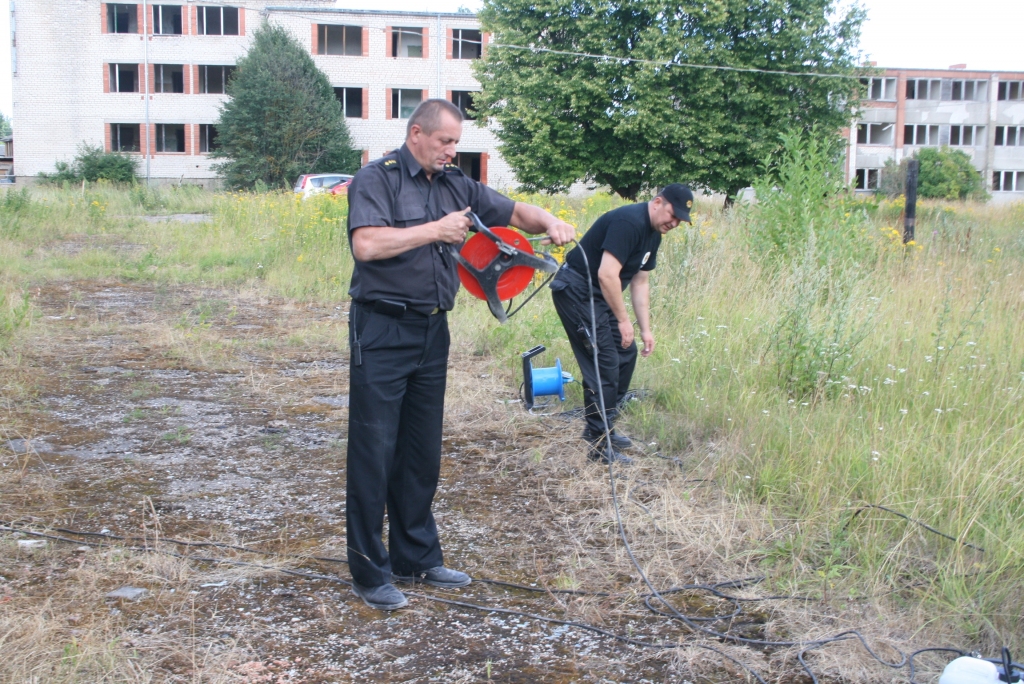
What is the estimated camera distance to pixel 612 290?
16.9 ft

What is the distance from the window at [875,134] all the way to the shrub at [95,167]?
158ft

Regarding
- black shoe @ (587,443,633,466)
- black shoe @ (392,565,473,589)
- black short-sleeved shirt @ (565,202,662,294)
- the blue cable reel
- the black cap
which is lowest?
black shoe @ (392,565,473,589)

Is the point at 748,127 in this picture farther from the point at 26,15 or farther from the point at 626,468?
the point at 26,15

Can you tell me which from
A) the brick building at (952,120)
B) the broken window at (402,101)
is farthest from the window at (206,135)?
the brick building at (952,120)

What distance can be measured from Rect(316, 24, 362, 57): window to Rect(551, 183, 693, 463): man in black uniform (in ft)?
144

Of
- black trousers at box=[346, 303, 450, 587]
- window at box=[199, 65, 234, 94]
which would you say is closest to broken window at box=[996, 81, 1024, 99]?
window at box=[199, 65, 234, 94]

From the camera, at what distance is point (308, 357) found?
8.00m

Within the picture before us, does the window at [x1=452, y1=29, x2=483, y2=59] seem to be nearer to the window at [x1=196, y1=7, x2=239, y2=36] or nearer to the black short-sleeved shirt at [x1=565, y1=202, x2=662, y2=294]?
the window at [x1=196, y1=7, x2=239, y2=36]

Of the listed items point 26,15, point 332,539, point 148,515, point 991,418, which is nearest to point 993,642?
point 991,418

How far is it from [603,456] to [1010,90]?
72.1m

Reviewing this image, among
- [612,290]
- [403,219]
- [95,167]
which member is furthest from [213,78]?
[403,219]

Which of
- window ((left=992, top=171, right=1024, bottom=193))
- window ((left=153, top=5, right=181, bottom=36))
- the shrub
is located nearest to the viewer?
the shrub

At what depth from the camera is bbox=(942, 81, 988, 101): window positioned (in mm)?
63906

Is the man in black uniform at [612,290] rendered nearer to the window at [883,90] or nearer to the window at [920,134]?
the window at [883,90]
